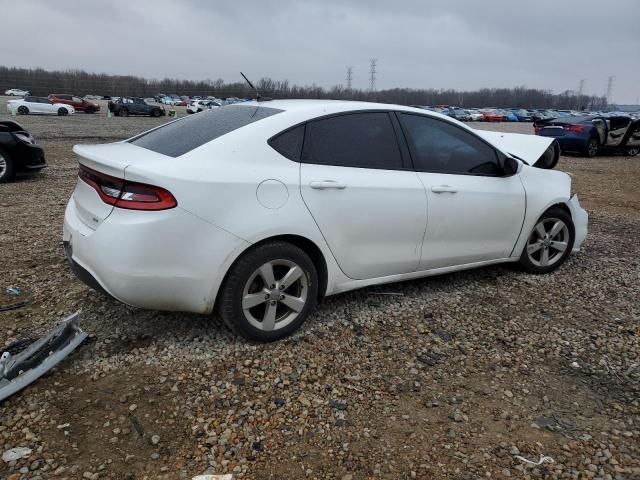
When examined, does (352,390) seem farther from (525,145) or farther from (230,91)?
(230,91)

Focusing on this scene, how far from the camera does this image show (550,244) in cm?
467

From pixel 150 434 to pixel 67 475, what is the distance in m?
0.38

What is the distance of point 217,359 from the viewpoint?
303cm

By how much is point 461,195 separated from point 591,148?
48.3ft

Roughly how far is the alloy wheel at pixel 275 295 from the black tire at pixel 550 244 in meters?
2.41

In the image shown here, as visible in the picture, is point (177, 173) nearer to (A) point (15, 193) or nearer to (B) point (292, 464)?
(B) point (292, 464)

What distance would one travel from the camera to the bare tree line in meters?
77.2

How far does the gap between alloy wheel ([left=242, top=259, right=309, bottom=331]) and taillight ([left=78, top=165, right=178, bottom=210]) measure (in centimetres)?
68

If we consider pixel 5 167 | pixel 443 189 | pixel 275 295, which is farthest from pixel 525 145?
pixel 5 167

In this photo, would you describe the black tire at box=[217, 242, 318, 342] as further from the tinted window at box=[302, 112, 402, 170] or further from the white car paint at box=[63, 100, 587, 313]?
the tinted window at box=[302, 112, 402, 170]

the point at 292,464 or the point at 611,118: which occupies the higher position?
the point at 611,118

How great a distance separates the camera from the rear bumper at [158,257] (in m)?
2.70

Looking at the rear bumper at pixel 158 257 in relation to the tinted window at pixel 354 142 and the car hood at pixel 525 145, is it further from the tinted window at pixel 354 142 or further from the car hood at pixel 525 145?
the car hood at pixel 525 145

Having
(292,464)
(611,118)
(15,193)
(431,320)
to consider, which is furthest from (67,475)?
(611,118)
